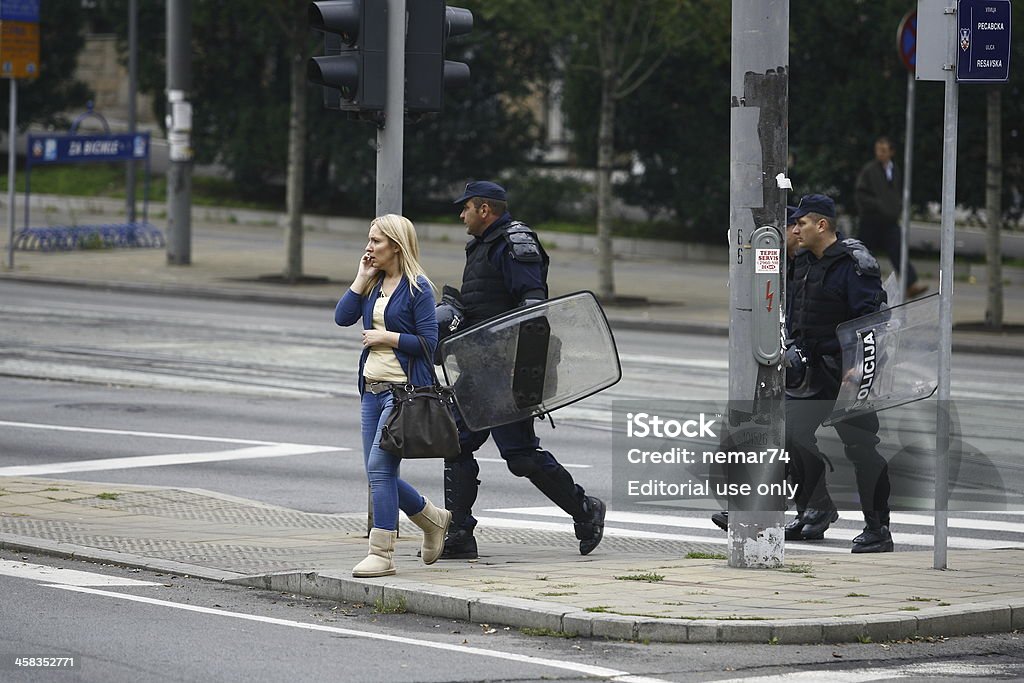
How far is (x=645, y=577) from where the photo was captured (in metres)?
7.88

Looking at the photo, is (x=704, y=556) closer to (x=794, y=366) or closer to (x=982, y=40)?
(x=794, y=366)

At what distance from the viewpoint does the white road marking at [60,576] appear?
7.95m

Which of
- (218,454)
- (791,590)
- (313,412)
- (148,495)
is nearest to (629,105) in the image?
(313,412)

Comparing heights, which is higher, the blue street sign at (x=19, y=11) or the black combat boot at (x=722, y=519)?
the blue street sign at (x=19, y=11)

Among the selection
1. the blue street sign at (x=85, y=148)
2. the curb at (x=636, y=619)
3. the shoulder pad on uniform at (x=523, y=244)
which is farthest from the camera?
the blue street sign at (x=85, y=148)

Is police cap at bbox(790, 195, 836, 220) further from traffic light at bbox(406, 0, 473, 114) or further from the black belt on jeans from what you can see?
the black belt on jeans

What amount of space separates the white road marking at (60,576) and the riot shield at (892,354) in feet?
12.4

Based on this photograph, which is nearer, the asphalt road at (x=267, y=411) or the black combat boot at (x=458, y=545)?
the black combat boot at (x=458, y=545)

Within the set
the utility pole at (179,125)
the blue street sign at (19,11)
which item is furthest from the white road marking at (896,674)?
the blue street sign at (19,11)

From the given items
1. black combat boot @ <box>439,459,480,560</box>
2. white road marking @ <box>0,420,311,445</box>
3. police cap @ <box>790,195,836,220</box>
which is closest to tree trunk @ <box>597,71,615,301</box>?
white road marking @ <box>0,420,311,445</box>

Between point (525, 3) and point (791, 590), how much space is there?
1685 cm

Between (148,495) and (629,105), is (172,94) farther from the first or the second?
(148,495)

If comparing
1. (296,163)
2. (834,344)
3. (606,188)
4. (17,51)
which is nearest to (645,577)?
(834,344)

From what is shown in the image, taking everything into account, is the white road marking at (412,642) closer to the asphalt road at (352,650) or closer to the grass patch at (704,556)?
the asphalt road at (352,650)
